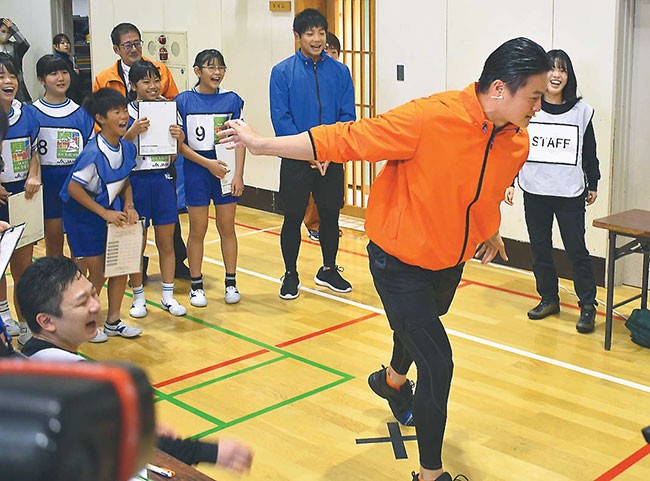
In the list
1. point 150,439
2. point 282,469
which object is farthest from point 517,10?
point 150,439

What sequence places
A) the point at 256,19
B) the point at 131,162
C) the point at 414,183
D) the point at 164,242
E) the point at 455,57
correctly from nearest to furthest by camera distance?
the point at 414,183, the point at 131,162, the point at 164,242, the point at 455,57, the point at 256,19

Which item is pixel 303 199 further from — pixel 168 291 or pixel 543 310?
pixel 543 310

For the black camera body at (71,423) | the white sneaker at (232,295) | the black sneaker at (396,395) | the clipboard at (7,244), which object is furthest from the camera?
the white sneaker at (232,295)

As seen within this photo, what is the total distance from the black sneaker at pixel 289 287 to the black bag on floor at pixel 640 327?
6.91 ft

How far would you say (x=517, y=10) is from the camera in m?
6.22

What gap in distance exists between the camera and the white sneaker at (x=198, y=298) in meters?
5.70

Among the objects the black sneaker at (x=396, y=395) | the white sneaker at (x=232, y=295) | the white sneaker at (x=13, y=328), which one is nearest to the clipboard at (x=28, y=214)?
the white sneaker at (x=13, y=328)

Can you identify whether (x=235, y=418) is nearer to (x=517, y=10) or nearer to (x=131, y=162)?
(x=131, y=162)

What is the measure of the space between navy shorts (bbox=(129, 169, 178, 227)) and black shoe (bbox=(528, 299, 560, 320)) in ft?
7.40

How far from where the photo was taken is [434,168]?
118 inches

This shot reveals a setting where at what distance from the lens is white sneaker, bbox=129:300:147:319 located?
215 inches

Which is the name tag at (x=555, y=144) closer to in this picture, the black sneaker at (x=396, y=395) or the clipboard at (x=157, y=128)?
the black sneaker at (x=396, y=395)

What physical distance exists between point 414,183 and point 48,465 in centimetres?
259

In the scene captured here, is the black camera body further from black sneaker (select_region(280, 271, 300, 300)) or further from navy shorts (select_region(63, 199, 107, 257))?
black sneaker (select_region(280, 271, 300, 300))
